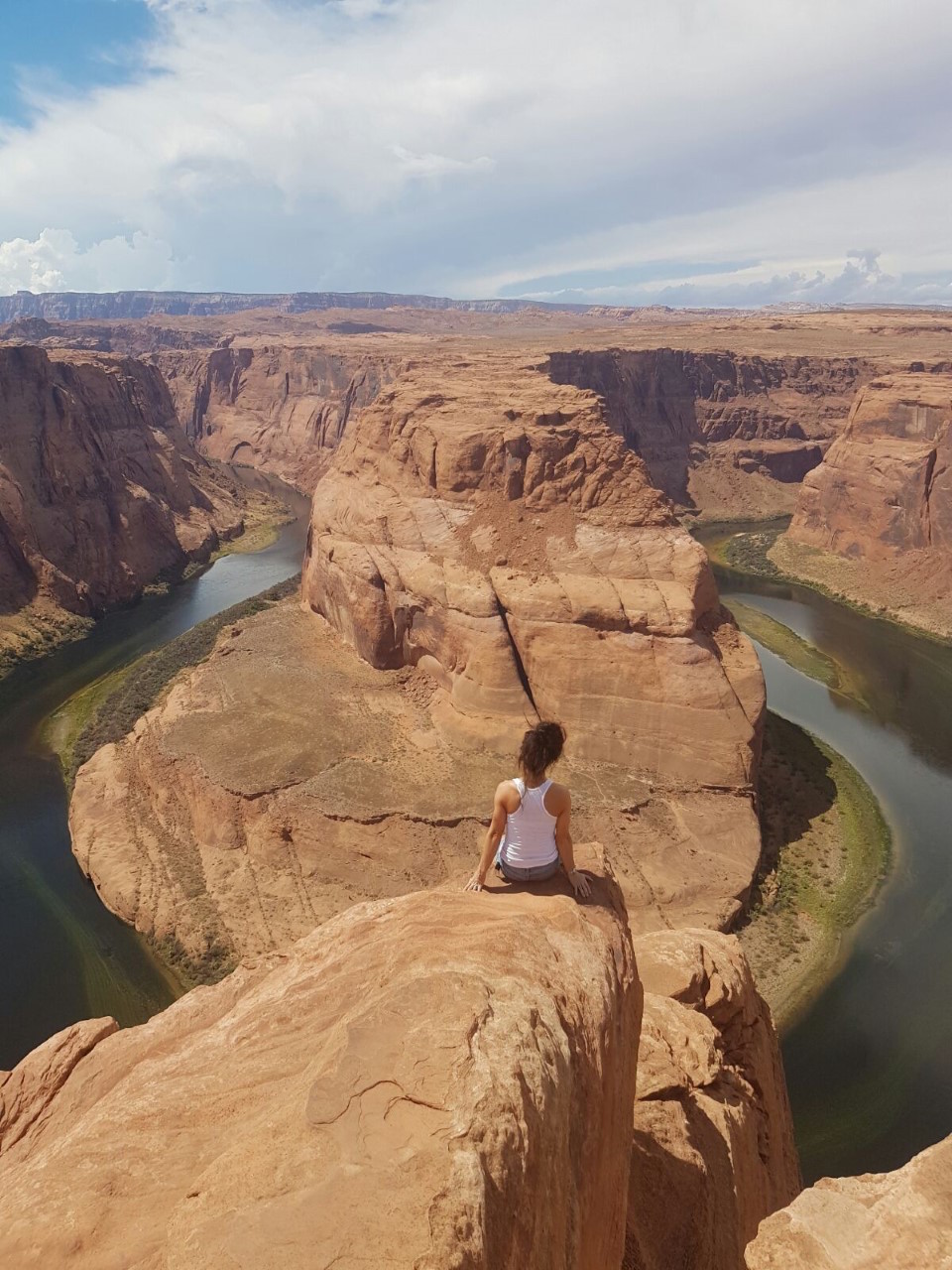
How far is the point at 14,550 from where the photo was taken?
5788cm

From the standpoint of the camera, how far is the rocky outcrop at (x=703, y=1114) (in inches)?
378

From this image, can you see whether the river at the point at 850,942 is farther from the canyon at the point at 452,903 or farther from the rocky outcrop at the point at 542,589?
the rocky outcrop at the point at 542,589

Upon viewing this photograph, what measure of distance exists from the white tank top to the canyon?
17.2 inches

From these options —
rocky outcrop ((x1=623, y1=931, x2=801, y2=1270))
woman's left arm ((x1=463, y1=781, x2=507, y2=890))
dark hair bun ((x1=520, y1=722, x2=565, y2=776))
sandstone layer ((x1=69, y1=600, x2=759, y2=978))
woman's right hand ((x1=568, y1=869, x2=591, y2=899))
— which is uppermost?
dark hair bun ((x1=520, y1=722, x2=565, y2=776))

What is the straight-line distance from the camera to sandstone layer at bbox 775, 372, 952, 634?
59500 mm

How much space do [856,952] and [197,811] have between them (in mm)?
24160

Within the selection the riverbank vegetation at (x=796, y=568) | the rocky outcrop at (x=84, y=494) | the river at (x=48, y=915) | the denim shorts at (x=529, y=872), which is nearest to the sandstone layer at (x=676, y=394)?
the riverbank vegetation at (x=796, y=568)

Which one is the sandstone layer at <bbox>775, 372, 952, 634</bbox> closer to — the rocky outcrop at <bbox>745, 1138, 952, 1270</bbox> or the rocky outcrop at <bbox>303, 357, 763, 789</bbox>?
the rocky outcrop at <bbox>303, 357, 763, 789</bbox>

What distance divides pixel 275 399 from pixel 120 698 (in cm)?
9076

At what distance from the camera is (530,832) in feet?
31.0

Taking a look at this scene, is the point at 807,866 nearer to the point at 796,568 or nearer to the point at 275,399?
the point at 796,568

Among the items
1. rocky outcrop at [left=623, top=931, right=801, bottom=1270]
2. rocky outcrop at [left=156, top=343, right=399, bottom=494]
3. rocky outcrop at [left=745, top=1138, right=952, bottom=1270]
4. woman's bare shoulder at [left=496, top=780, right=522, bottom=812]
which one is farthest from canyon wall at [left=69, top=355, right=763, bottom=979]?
rocky outcrop at [left=156, top=343, right=399, bottom=494]

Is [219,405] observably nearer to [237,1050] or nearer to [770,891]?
[770,891]

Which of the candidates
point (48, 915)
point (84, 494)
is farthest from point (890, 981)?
point (84, 494)
